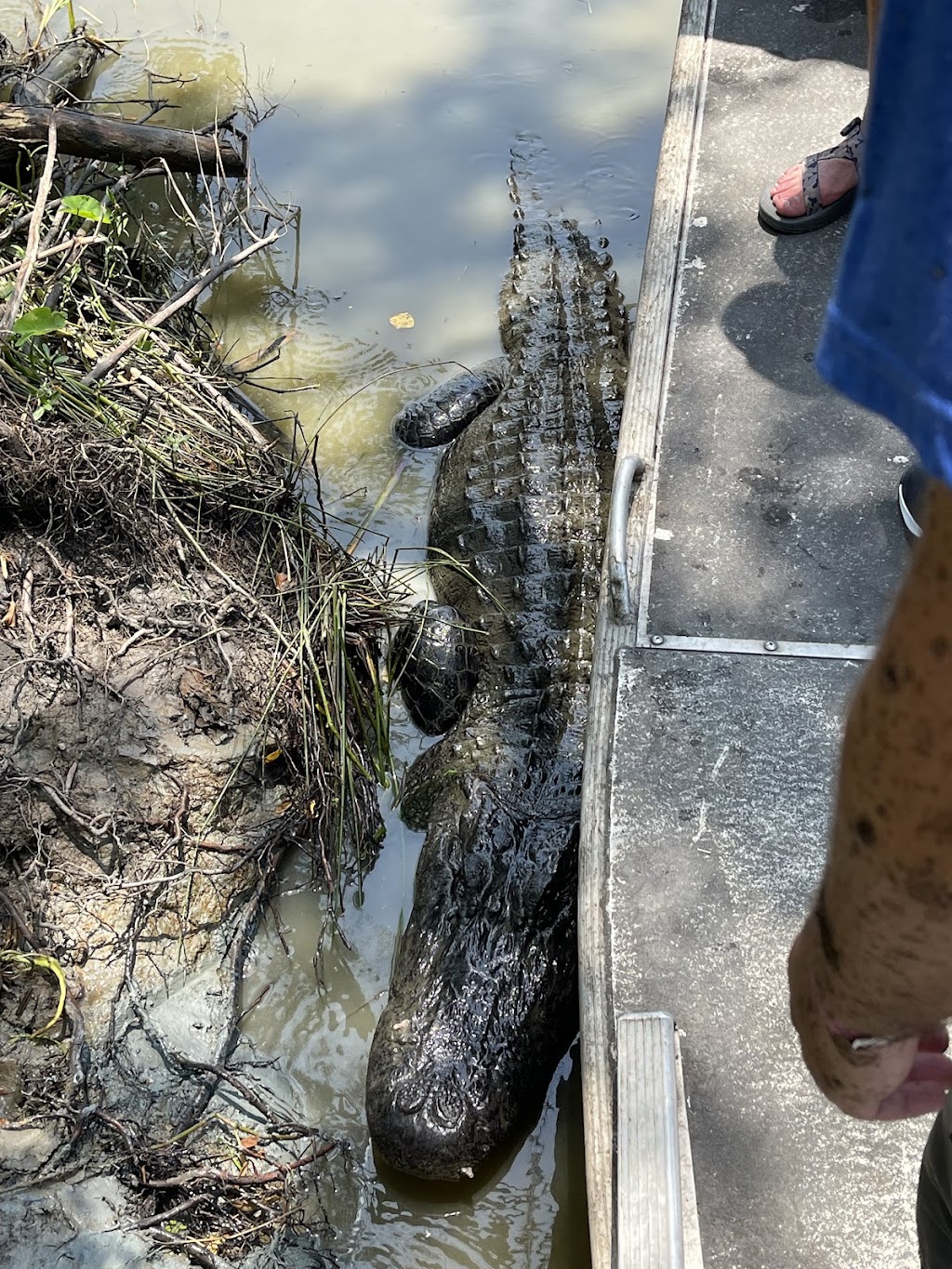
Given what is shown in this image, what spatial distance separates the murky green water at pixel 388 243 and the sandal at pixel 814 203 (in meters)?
1.51

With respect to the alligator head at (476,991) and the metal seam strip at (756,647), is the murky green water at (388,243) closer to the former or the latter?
the alligator head at (476,991)

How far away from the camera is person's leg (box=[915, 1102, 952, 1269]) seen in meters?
1.05

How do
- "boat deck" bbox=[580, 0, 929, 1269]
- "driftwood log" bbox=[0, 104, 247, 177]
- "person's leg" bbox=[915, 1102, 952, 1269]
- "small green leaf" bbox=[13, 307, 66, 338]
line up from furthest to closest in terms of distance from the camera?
"driftwood log" bbox=[0, 104, 247, 177], "small green leaf" bbox=[13, 307, 66, 338], "boat deck" bbox=[580, 0, 929, 1269], "person's leg" bbox=[915, 1102, 952, 1269]

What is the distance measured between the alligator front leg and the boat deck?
1199 millimetres

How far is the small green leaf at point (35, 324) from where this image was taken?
10.5ft

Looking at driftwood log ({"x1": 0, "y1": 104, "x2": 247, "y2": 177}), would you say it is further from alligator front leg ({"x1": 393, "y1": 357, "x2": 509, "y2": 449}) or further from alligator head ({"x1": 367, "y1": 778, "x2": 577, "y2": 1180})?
alligator head ({"x1": 367, "y1": 778, "x2": 577, "y2": 1180})

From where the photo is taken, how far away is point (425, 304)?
15.4 feet

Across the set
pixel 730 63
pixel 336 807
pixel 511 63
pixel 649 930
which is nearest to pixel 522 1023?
pixel 649 930

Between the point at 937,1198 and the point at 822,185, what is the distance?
268 centimetres

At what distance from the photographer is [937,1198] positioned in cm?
112

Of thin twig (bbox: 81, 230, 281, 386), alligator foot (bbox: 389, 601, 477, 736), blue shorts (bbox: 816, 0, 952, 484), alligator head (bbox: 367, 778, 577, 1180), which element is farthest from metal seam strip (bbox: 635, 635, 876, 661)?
thin twig (bbox: 81, 230, 281, 386)

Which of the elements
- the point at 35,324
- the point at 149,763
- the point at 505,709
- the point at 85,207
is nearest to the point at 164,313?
the point at 85,207

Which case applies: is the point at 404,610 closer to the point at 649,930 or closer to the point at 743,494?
the point at 743,494

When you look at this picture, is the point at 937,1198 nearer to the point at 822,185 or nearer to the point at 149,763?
the point at 149,763
